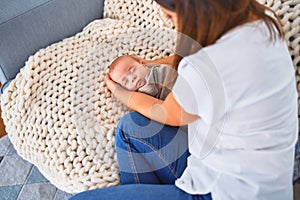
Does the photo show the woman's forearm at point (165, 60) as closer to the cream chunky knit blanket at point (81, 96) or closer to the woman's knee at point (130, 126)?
the cream chunky knit blanket at point (81, 96)

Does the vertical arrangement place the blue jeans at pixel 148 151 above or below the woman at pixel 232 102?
below

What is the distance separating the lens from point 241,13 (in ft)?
2.09

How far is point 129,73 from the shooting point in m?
1.10

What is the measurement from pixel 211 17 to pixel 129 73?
512 mm

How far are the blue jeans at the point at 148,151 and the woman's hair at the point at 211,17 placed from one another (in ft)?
1.03

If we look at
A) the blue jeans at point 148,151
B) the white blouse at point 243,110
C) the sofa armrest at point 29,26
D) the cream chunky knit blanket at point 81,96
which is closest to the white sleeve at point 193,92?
the white blouse at point 243,110

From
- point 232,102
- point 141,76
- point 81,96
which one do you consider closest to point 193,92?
point 232,102

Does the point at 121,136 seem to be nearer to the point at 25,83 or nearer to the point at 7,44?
the point at 25,83

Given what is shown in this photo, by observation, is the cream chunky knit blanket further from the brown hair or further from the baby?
the brown hair

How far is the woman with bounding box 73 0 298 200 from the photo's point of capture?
62 cm

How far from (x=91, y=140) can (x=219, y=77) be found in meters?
0.51

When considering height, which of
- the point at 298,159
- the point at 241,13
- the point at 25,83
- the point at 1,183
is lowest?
the point at 1,183

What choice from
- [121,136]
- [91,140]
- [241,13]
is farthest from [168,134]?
[241,13]

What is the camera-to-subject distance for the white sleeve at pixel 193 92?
2.11 ft
